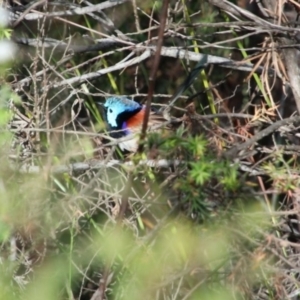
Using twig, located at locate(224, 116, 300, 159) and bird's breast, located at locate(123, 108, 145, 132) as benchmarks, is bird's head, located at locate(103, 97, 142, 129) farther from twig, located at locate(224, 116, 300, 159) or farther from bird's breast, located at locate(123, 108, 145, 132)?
twig, located at locate(224, 116, 300, 159)

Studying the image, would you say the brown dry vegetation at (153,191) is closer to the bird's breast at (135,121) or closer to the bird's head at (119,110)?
the bird's head at (119,110)

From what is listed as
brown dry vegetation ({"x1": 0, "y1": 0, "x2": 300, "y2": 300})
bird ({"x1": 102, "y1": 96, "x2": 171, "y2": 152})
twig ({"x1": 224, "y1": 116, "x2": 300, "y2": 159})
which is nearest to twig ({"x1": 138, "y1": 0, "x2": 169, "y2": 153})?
brown dry vegetation ({"x1": 0, "y1": 0, "x2": 300, "y2": 300})

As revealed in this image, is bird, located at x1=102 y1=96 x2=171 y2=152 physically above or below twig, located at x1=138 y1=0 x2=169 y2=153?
below

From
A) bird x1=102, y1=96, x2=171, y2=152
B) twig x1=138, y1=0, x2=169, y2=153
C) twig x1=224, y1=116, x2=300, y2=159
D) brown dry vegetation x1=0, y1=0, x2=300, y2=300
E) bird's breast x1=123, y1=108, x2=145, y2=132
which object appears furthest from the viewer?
bird's breast x1=123, y1=108, x2=145, y2=132

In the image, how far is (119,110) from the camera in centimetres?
442

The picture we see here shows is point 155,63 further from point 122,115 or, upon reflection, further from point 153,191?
point 122,115

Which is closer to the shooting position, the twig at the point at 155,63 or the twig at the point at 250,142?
the twig at the point at 155,63

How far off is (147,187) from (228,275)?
3.67ft

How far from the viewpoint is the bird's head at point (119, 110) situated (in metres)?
4.38

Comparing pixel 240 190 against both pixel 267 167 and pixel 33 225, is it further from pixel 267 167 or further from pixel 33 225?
pixel 33 225

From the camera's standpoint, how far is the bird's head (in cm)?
438

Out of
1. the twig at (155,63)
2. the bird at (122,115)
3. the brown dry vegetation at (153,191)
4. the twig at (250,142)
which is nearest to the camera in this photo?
the twig at (155,63)

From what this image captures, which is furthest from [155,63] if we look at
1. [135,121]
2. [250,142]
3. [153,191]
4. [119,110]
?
[135,121]

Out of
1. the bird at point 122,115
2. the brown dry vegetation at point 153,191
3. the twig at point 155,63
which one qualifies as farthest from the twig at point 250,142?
the bird at point 122,115
